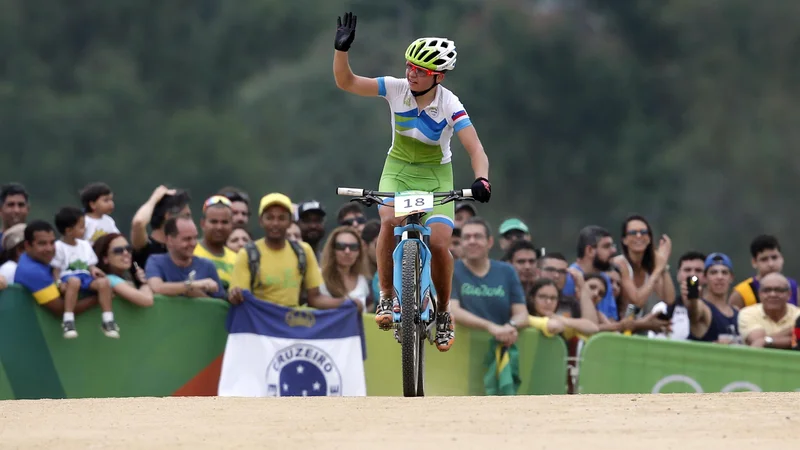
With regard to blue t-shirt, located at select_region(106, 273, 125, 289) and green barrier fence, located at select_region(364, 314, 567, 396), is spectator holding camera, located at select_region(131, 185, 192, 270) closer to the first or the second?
blue t-shirt, located at select_region(106, 273, 125, 289)

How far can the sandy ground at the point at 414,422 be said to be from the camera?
8.92 m

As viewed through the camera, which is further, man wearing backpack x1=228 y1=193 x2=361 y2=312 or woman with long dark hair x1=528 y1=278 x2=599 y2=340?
woman with long dark hair x1=528 y1=278 x2=599 y2=340

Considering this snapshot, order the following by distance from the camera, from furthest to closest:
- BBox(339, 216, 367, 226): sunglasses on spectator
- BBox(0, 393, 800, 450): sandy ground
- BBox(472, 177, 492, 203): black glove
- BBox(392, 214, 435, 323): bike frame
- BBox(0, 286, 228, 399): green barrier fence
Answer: BBox(339, 216, 367, 226): sunglasses on spectator < BBox(0, 286, 228, 399): green barrier fence < BBox(392, 214, 435, 323): bike frame < BBox(472, 177, 492, 203): black glove < BBox(0, 393, 800, 450): sandy ground

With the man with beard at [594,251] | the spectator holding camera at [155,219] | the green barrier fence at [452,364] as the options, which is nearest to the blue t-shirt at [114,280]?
the spectator holding camera at [155,219]

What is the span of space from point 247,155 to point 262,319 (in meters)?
32.5

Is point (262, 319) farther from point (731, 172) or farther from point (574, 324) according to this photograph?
point (731, 172)

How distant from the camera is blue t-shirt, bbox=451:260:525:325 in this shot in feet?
47.8

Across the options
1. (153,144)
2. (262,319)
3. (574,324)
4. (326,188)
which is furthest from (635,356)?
(153,144)

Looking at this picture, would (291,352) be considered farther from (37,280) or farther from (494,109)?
(494,109)

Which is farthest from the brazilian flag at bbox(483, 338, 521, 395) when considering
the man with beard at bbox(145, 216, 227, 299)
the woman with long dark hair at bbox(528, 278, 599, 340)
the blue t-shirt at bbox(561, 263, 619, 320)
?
the man with beard at bbox(145, 216, 227, 299)

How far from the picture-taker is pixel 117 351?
13.5m

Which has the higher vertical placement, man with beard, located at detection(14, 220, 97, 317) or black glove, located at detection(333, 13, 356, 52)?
black glove, located at detection(333, 13, 356, 52)

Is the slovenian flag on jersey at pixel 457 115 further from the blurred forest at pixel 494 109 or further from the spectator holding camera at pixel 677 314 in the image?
the blurred forest at pixel 494 109

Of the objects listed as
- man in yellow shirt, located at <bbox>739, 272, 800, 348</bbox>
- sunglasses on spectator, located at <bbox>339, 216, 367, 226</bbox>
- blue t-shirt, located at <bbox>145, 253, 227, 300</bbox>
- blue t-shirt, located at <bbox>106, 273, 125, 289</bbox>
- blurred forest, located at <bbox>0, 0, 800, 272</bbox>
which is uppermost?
blurred forest, located at <bbox>0, 0, 800, 272</bbox>
